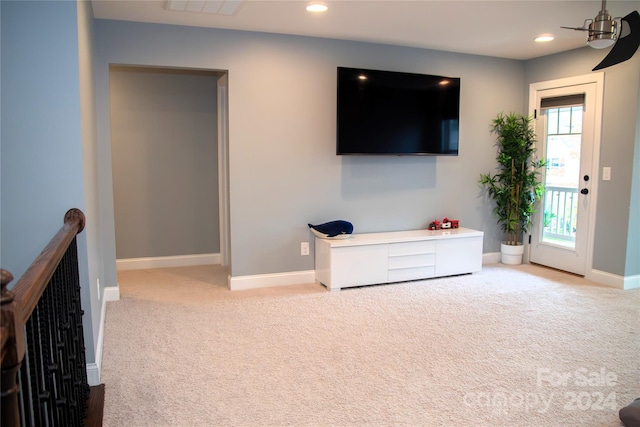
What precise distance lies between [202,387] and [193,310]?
4.45 feet

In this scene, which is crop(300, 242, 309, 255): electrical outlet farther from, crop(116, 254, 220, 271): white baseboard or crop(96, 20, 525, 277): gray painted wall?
crop(116, 254, 220, 271): white baseboard

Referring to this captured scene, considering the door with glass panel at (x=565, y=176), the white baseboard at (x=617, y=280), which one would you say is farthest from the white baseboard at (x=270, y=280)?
the white baseboard at (x=617, y=280)

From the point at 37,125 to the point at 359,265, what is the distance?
2.95 metres

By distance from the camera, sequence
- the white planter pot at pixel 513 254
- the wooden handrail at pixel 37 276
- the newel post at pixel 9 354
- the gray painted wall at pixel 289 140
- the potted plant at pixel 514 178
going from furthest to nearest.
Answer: the white planter pot at pixel 513 254
the potted plant at pixel 514 178
the gray painted wall at pixel 289 140
the wooden handrail at pixel 37 276
the newel post at pixel 9 354

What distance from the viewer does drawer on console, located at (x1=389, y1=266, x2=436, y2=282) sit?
482 cm

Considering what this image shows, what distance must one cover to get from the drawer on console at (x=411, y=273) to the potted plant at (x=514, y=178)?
129 cm

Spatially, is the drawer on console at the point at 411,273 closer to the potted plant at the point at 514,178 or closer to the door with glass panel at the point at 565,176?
the potted plant at the point at 514,178

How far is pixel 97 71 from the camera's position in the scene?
13.4 feet

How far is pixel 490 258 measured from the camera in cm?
581

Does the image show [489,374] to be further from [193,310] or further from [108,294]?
[108,294]

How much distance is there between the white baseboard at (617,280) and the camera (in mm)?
4684

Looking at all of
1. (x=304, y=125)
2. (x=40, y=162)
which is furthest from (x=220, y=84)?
(x=40, y=162)

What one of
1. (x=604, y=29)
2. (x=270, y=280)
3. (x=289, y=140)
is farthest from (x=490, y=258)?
(x=604, y=29)

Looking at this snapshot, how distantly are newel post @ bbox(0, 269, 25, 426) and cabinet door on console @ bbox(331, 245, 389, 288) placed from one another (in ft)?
11.7
